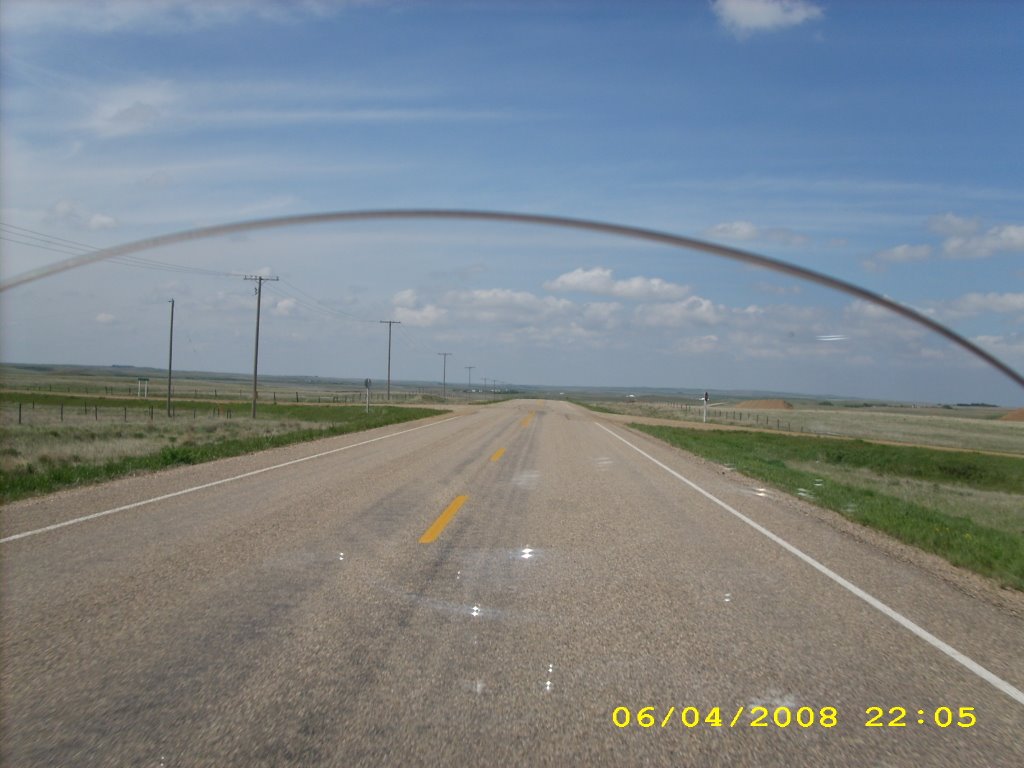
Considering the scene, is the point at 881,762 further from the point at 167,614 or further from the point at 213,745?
the point at 167,614

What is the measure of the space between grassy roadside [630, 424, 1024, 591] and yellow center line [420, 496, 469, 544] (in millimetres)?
5939

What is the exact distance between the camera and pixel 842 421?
2633 inches

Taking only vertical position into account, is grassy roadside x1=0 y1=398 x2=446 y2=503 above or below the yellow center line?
below

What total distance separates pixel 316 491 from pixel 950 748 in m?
10.2

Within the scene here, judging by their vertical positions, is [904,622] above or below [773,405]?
below

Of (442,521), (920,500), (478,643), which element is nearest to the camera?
(478,643)

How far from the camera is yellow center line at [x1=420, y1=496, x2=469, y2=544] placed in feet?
29.0

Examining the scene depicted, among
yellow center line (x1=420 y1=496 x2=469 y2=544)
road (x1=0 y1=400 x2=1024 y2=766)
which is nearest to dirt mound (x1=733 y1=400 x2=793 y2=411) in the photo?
yellow center line (x1=420 y1=496 x2=469 y2=544)

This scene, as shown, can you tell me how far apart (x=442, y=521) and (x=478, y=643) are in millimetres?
4774

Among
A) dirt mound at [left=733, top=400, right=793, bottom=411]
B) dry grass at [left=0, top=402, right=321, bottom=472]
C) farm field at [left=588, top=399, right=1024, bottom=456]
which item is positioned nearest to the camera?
dry grass at [left=0, top=402, right=321, bottom=472]
